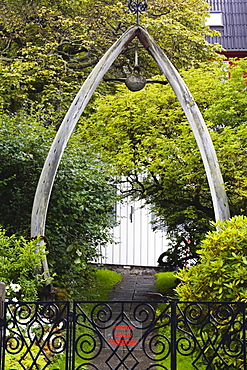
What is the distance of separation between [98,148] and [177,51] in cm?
423

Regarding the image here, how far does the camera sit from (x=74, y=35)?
35.3 ft

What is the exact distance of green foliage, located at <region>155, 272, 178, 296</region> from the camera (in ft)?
28.7

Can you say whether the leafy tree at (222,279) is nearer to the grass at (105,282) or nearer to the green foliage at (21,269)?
the green foliage at (21,269)

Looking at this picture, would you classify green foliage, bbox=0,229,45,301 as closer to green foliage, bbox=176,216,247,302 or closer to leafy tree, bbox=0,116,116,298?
leafy tree, bbox=0,116,116,298

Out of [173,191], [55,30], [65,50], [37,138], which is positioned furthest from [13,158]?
[65,50]

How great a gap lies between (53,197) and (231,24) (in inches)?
509

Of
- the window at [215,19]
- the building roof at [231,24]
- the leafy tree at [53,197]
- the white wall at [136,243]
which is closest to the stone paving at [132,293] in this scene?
the white wall at [136,243]

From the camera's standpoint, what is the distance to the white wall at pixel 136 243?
38.1 feet

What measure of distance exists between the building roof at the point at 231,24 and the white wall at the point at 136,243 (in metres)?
7.98

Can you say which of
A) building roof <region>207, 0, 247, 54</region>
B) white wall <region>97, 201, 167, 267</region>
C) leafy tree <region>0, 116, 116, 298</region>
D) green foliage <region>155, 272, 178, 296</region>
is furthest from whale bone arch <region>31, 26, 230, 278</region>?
building roof <region>207, 0, 247, 54</region>

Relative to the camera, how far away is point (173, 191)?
7609mm

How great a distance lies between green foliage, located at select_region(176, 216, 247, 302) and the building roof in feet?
44.1

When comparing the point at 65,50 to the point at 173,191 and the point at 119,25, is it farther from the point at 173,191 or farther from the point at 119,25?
the point at 173,191

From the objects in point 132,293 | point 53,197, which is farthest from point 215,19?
point 53,197
